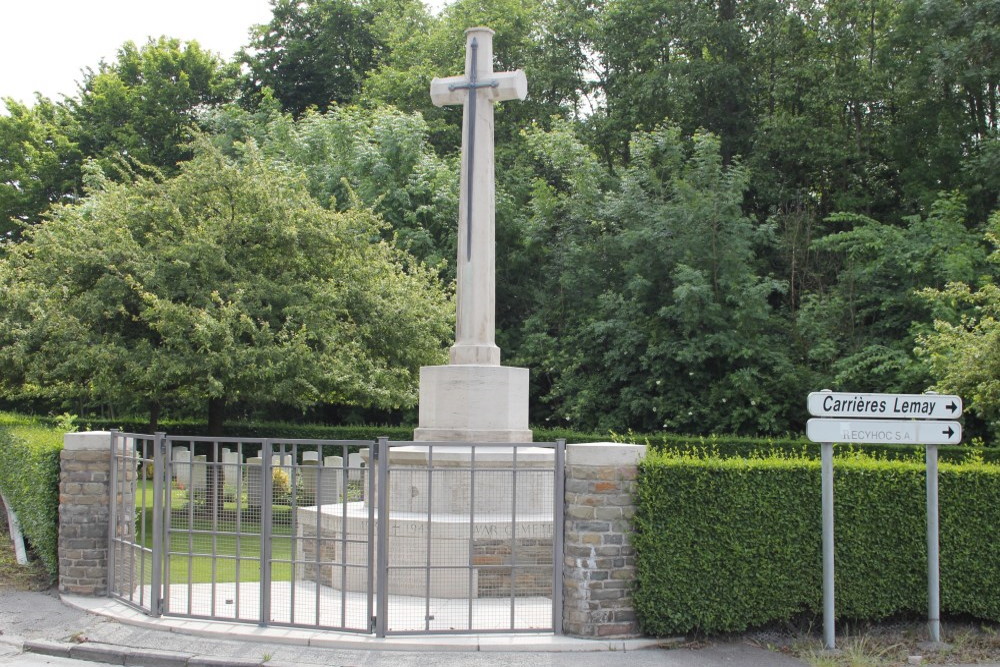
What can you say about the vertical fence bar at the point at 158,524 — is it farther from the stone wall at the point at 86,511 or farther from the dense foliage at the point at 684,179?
the dense foliage at the point at 684,179

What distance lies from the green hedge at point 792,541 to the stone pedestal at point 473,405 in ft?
10.1

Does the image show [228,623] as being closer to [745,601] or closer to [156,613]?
[156,613]

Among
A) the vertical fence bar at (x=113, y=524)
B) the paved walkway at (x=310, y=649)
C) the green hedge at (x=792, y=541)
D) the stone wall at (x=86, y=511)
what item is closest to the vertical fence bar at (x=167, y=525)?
the paved walkway at (x=310, y=649)

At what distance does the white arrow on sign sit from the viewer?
7.91 metres

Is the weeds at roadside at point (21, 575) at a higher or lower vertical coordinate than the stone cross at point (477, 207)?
lower

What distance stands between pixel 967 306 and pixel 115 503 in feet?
52.6

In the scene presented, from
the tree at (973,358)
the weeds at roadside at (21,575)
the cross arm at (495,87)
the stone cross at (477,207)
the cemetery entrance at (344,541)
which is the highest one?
the cross arm at (495,87)

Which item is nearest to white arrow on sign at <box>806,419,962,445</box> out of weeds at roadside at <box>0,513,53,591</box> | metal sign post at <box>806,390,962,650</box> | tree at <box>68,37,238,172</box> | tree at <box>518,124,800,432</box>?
metal sign post at <box>806,390,962,650</box>

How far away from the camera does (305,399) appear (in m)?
15.9

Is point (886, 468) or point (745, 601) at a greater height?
point (886, 468)

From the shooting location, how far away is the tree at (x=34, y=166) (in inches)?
1244

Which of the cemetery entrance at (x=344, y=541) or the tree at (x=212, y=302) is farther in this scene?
the tree at (x=212, y=302)

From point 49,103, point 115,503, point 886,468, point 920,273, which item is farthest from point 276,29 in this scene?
point 886,468

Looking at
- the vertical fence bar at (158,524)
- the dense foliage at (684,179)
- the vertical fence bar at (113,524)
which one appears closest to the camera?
the vertical fence bar at (158,524)
